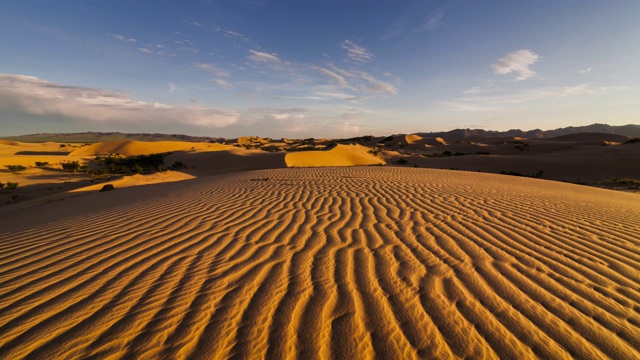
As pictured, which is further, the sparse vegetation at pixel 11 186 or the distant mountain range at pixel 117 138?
the distant mountain range at pixel 117 138

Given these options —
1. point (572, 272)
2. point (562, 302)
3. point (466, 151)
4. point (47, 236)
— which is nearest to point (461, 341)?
point (562, 302)

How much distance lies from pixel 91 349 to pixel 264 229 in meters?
2.40

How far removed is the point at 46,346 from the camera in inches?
70.1

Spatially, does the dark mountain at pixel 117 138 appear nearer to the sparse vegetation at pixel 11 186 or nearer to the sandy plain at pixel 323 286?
the sparse vegetation at pixel 11 186

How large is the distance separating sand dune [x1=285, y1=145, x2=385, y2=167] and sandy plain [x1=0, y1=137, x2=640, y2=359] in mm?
15176

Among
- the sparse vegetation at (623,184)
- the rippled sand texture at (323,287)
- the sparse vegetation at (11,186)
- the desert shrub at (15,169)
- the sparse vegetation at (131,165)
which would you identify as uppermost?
the rippled sand texture at (323,287)

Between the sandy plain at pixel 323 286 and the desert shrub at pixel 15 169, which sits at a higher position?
the sandy plain at pixel 323 286

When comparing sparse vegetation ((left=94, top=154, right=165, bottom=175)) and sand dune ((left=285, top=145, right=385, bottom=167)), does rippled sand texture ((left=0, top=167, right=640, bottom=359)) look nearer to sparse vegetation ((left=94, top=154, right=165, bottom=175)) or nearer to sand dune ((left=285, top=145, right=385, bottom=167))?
sparse vegetation ((left=94, top=154, right=165, bottom=175))

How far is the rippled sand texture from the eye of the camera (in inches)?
71.6

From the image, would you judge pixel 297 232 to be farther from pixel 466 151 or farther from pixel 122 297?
pixel 466 151

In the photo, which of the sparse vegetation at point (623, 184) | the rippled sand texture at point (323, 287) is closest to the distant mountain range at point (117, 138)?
the sparse vegetation at point (623, 184)

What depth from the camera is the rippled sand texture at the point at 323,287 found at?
182 centimetres

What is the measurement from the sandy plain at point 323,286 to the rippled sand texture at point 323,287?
1cm

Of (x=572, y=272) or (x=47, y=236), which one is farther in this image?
(x=47, y=236)
